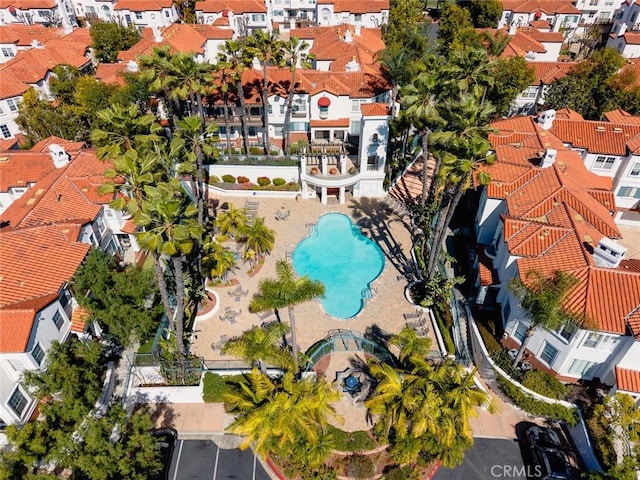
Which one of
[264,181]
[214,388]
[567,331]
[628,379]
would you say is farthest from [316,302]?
[628,379]

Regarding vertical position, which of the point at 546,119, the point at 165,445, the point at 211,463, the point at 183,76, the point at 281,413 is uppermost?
the point at 183,76

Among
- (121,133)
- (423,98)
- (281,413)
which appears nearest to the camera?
(281,413)

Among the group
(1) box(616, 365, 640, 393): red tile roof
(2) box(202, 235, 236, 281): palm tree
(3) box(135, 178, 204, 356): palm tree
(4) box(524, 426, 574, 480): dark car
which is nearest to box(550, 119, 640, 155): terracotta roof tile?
(1) box(616, 365, 640, 393): red tile roof

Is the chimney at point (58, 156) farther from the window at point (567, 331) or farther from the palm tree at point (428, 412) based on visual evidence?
the window at point (567, 331)

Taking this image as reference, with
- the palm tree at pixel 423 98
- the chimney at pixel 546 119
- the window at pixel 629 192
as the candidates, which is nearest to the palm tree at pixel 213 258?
the palm tree at pixel 423 98

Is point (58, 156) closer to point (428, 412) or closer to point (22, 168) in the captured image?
point (22, 168)

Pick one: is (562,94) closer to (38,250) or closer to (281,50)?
(281,50)
